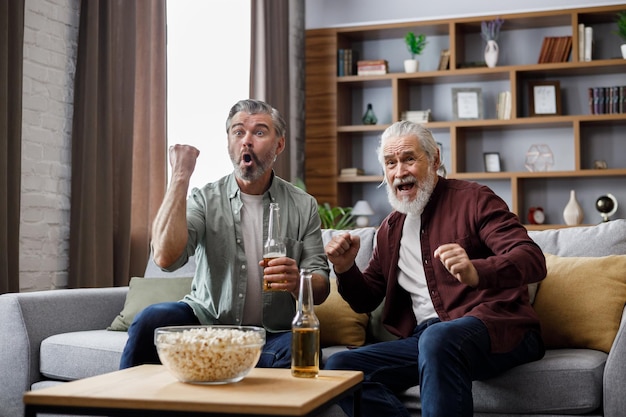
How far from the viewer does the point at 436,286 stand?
2.64 metres

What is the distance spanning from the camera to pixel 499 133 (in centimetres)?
625

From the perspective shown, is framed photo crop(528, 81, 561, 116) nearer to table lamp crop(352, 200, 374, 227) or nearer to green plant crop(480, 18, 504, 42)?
green plant crop(480, 18, 504, 42)

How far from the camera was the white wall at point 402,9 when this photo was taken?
6.12 metres

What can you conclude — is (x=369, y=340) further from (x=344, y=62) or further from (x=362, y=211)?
(x=344, y=62)

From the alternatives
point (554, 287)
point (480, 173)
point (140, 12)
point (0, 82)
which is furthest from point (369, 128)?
point (554, 287)

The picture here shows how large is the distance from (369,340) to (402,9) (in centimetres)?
395

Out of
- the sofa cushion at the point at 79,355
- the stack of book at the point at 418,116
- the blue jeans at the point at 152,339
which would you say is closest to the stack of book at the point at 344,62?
the stack of book at the point at 418,116

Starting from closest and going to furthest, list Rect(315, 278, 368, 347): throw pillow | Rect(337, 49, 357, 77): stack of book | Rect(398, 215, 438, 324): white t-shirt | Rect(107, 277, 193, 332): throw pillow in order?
Rect(398, 215, 438, 324): white t-shirt → Rect(315, 278, 368, 347): throw pillow → Rect(107, 277, 193, 332): throw pillow → Rect(337, 49, 357, 77): stack of book

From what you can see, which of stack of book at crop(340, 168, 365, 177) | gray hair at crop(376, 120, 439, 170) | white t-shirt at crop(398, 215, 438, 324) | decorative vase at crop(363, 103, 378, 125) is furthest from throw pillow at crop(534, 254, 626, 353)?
decorative vase at crop(363, 103, 378, 125)

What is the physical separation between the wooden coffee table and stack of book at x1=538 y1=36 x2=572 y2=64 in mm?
4541

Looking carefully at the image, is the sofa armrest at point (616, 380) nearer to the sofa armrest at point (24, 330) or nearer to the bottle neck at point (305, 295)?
the bottle neck at point (305, 295)

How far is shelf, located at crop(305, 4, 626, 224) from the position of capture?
233 inches

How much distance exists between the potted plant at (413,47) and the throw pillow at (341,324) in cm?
350

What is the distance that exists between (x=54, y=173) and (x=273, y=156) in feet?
5.01
